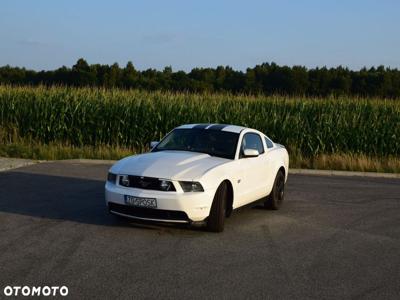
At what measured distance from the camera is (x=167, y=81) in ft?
145

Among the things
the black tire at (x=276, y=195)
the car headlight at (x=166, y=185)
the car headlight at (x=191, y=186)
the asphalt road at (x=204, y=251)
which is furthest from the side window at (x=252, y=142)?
the car headlight at (x=166, y=185)

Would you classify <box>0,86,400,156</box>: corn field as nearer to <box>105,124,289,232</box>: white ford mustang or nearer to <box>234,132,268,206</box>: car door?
<box>234,132,268,206</box>: car door

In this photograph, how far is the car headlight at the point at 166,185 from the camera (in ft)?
26.3

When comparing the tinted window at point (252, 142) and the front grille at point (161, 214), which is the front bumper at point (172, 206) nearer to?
the front grille at point (161, 214)

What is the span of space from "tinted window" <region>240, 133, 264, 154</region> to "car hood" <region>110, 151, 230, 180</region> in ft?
2.96

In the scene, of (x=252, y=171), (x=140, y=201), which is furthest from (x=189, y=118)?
(x=140, y=201)

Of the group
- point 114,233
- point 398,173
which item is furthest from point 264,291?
point 398,173

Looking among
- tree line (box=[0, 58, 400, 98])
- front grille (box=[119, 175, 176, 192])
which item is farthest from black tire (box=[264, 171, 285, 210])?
tree line (box=[0, 58, 400, 98])

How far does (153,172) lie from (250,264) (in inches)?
79.0

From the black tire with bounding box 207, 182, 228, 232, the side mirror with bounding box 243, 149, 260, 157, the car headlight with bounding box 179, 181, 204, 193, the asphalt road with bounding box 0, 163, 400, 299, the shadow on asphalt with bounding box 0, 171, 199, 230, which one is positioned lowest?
the shadow on asphalt with bounding box 0, 171, 199, 230

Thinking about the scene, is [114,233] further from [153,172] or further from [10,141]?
[10,141]

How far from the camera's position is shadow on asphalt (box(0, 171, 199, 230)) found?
356 inches

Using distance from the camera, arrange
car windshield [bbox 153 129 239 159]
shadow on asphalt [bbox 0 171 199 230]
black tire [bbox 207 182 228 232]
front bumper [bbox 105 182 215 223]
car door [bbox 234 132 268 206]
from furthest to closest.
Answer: car windshield [bbox 153 129 239 159] → car door [bbox 234 132 268 206] → shadow on asphalt [bbox 0 171 199 230] → black tire [bbox 207 182 228 232] → front bumper [bbox 105 182 215 223]

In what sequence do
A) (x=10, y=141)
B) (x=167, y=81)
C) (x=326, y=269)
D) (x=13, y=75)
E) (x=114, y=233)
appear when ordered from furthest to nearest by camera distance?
(x=13, y=75) < (x=167, y=81) < (x=10, y=141) < (x=114, y=233) < (x=326, y=269)
